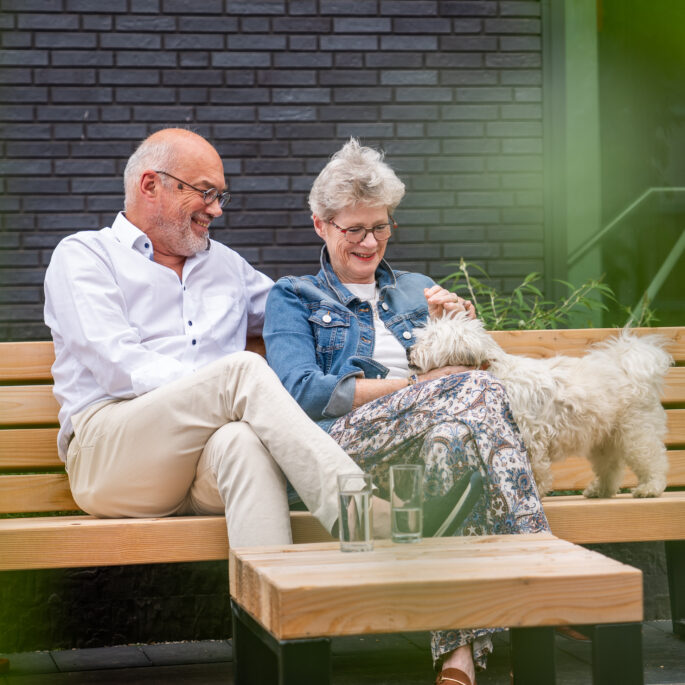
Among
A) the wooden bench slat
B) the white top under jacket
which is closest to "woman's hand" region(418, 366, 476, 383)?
the white top under jacket

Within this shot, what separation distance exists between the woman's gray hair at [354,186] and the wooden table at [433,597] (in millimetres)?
1685

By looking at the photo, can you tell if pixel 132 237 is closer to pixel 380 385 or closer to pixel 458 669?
pixel 380 385

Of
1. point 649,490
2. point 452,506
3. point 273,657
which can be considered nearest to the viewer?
point 273,657

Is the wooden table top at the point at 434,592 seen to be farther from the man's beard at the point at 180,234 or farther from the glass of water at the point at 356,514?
the man's beard at the point at 180,234

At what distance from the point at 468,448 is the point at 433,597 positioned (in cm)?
96

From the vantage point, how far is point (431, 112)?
236 inches

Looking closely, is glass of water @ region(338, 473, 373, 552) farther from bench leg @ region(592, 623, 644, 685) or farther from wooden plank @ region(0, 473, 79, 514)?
wooden plank @ region(0, 473, 79, 514)

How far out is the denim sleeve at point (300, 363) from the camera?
11.3 ft

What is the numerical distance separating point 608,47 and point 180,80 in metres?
2.56

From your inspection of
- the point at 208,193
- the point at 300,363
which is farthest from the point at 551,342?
the point at 208,193

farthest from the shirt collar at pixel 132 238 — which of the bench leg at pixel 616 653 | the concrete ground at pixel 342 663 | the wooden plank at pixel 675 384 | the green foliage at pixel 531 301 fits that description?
the bench leg at pixel 616 653

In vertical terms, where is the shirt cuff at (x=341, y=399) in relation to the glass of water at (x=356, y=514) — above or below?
above

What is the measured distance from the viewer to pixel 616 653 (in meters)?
2.19

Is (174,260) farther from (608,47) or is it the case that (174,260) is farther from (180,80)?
(608,47)
